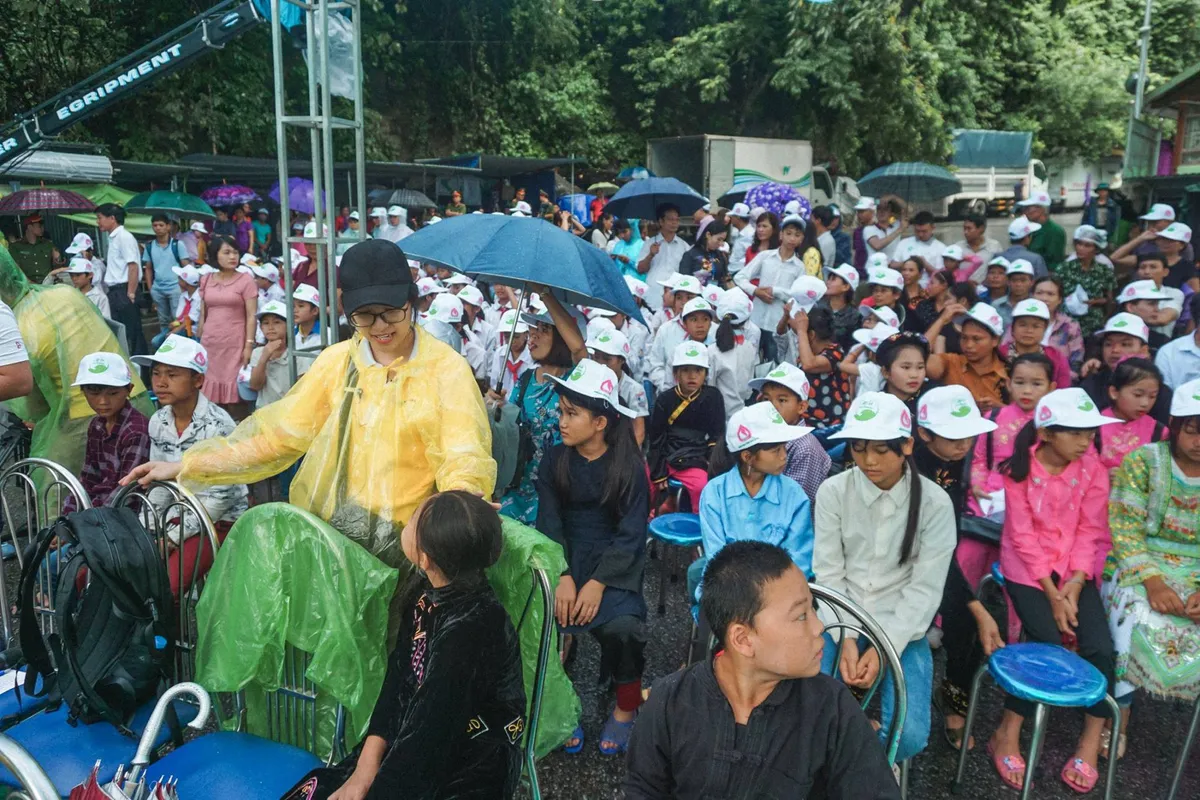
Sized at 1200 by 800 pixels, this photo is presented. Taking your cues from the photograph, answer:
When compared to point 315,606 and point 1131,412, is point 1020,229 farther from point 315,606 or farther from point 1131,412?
point 315,606

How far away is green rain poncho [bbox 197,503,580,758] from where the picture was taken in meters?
2.51

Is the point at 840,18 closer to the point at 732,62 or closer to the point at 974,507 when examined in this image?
the point at 732,62

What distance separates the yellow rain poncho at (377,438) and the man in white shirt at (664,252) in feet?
20.3

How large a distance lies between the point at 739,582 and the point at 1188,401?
2.24 meters

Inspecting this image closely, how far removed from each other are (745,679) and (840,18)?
66.7 feet

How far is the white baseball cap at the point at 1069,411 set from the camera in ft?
11.0

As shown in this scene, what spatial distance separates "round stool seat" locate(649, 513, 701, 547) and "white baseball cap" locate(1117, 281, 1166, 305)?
3506 mm

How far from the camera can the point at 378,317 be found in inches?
108

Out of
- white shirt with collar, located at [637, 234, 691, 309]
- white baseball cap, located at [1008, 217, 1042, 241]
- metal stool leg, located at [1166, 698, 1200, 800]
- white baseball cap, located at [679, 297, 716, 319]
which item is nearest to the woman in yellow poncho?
metal stool leg, located at [1166, 698, 1200, 800]

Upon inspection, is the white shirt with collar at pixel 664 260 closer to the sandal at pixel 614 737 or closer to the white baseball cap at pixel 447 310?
the white baseball cap at pixel 447 310

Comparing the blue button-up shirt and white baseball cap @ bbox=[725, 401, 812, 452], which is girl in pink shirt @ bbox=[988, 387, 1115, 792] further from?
white baseball cap @ bbox=[725, 401, 812, 452]

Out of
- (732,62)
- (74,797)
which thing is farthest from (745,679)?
(732,62)

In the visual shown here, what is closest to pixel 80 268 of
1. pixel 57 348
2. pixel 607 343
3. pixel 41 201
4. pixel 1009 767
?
pixel 41 201

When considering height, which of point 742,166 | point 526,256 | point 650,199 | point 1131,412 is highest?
point 742,166
